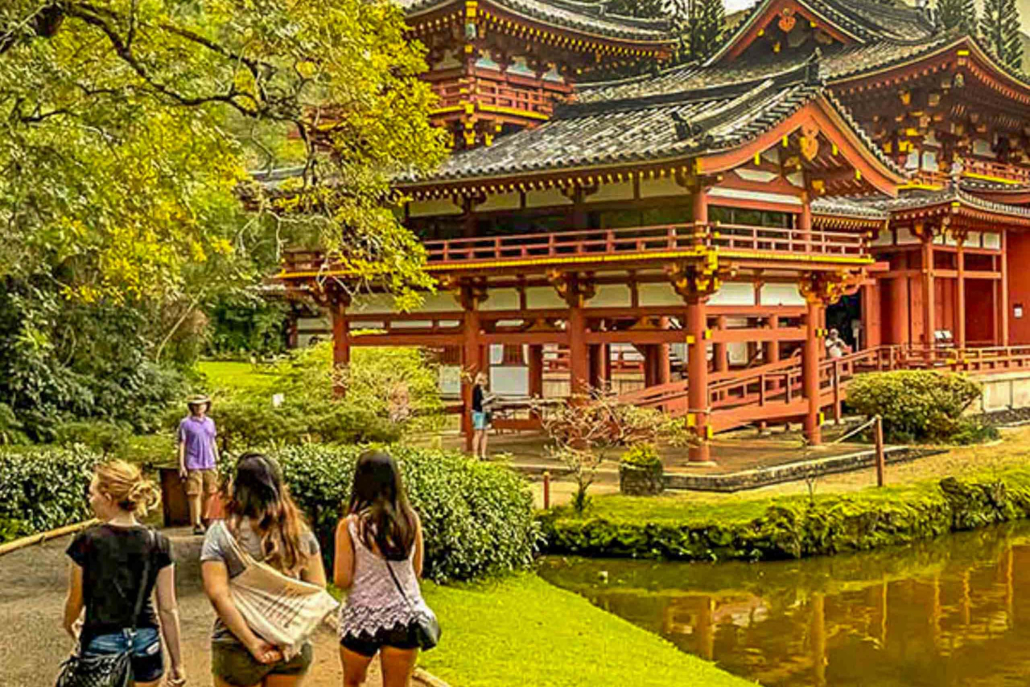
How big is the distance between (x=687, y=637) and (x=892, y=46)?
28.6 m

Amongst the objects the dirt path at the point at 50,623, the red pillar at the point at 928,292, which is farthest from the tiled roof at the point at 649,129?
the dirt path at the point at 50,623

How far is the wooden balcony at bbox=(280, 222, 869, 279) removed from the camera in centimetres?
2303

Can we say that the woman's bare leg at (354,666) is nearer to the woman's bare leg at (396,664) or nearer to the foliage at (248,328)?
the woman's bare leg at (396,664)

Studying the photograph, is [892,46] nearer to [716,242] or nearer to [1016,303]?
[1016,303]

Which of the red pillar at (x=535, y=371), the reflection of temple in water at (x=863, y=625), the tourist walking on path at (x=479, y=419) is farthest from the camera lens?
the red pillar at (x=535, y=371)

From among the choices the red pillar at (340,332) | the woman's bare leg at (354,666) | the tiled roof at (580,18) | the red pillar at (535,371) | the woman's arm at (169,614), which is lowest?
the woman's bare leg at (354,666)

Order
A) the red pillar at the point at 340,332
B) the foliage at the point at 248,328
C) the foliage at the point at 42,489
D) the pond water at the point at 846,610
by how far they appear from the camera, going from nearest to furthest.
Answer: the pond water at the point at 846,610 < the foliage at the point at 42,489 < the red pillar at the point at 340,332 < the foliage at the point at 248,328

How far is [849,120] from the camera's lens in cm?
2533

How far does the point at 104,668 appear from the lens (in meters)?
6.21

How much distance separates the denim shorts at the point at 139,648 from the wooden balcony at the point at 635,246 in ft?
56.2

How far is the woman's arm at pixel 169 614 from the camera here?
20.7 ft

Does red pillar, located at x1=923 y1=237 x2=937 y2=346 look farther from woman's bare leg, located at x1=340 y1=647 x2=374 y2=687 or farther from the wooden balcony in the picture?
woman's bare leg, located at x1=340 y1=647 x2=374 y2=687

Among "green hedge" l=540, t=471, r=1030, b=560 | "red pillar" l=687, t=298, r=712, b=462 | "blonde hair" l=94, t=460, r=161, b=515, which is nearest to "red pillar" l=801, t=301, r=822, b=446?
"red pillar" l=687, t=298, r=712, b=462

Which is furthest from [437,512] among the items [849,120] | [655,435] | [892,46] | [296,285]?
[892,46]
